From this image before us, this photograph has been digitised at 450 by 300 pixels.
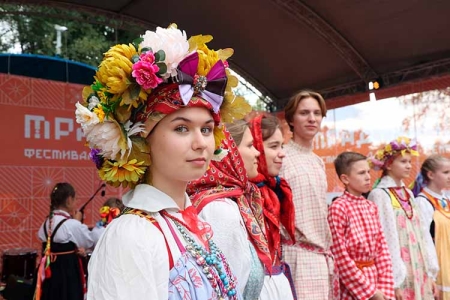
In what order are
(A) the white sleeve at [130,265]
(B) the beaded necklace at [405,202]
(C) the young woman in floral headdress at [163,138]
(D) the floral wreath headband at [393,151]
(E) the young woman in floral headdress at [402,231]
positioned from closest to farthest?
(A) the white sleeve at [130,265], (C) the young woman in floral headdress at [163,138], (E) the young woman in floral headdress at [402,231], (B) the beaded necklace at [405,202], (D) the floral wreath headband at [393,151]

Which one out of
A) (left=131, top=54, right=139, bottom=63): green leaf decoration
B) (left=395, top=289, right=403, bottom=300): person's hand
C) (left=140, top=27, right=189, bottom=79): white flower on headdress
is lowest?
(left=395, top=289, right=403, bottom=300): person's hand

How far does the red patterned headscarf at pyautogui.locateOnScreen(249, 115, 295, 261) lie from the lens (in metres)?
2.16

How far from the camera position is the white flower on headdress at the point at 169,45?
1.25 metres

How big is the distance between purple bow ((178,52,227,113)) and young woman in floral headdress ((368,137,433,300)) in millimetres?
2306

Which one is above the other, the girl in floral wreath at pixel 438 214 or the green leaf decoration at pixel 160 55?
the green leaf decoration at pixel 160 55

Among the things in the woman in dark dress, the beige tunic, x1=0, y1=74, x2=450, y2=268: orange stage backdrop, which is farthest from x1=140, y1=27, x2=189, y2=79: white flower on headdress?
x1=0, y1=74, x2=450, y2=268: orange stage backdrop

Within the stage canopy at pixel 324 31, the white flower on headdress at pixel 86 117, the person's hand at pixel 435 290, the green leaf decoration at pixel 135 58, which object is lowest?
the person's hand at pixel 435 290

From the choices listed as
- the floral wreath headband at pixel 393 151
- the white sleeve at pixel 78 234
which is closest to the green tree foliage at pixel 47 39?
the white sleeve at pixel 78 234

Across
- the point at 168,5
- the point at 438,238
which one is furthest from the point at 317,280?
the point at 168,5

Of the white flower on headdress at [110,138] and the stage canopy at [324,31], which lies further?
the stage canopy at [324,31]

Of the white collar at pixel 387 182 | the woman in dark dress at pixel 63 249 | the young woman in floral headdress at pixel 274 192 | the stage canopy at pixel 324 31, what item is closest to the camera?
the young woman in floral headdress at pixel 274 192

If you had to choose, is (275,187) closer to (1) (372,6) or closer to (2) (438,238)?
(2) (438,238)

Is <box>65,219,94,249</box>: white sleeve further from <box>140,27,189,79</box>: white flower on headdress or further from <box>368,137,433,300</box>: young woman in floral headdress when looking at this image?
<box>140,27,189,79</box>: white flower on headdress

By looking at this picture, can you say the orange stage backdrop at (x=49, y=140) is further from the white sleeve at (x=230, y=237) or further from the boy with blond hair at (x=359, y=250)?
the white sleeve at (x=230, y=237)
